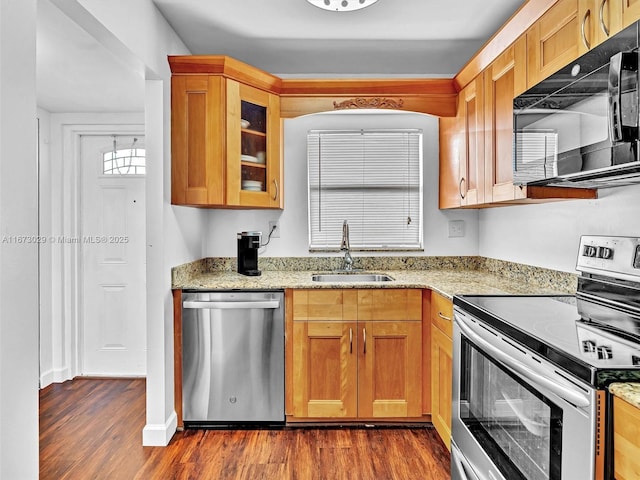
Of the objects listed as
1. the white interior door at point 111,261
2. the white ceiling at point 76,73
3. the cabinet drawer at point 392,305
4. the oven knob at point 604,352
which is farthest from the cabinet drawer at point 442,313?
the white interior door at point 111,261

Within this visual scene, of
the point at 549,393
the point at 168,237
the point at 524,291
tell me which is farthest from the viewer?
the point at 168,237

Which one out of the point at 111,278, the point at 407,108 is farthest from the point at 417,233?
the point at 111,278

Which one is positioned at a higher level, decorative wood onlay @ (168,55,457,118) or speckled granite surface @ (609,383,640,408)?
decorative wood onlay @ (168,55,457,118)

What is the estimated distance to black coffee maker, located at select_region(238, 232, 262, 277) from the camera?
10.0 feet

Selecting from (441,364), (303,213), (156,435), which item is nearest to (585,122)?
(441,364)

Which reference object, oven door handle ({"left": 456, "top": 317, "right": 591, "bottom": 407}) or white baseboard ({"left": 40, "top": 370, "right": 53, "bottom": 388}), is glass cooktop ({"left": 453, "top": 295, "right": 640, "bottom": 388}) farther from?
white baseboard ({"left": 40, "top": 370, "right": 53, "bottom": 388})

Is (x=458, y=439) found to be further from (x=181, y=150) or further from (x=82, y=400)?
(x=82, y=400)

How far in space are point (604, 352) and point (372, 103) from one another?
2.21 meters

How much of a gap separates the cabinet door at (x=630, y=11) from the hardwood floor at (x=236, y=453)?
6.64 feet

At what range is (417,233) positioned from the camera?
3418 millimetres

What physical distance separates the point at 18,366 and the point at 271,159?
6.47 feet

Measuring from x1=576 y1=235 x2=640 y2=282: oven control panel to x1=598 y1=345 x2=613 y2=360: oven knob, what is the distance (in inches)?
22.1

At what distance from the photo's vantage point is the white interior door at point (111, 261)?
3.77 meters

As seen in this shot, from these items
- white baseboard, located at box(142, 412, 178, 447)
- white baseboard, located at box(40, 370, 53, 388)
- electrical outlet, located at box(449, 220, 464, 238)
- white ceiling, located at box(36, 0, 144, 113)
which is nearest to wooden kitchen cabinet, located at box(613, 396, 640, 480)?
white baseboard, located at box(142, 412, 178, 447)
